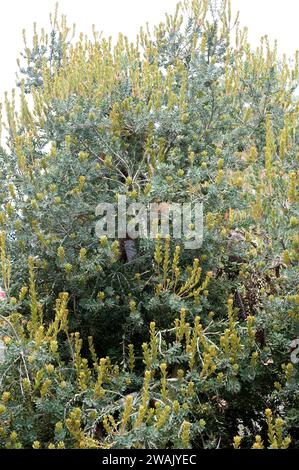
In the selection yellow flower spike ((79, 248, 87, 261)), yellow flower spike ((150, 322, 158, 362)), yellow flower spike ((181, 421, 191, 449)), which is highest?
yellow flower spike ((79, 248, 87, 261))

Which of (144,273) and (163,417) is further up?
(144,273)

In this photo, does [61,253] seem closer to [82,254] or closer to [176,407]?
[82,254]

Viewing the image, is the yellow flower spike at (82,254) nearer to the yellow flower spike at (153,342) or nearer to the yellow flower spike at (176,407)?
the yellow flower spike at (153,342)

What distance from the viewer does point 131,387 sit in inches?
204

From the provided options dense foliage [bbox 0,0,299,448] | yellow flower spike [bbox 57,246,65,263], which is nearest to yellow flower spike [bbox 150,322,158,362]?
dense foliage [bbox 0,0,299,448]

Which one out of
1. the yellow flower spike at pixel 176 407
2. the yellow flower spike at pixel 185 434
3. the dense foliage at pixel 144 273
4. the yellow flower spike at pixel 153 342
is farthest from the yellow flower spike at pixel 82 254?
the yellow flower spike at pixel 185 434

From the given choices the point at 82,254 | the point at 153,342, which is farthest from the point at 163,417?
the point at 82,254

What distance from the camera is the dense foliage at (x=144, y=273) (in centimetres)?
446

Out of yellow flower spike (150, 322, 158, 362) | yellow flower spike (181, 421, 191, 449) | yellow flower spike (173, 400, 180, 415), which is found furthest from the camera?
yellow flower spike (150, 322, 158, 362)

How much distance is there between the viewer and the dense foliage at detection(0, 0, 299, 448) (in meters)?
4.46

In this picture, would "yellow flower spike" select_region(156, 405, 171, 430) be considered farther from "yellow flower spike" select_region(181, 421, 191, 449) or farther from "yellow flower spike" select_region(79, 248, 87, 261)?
"yellow flower spike" select_region(79, 248, 87, 261)

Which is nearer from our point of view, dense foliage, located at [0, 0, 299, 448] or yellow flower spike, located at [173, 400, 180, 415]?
yellow flower spike, located at [173, 400, 180, 415]

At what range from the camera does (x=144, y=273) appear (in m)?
5.71
